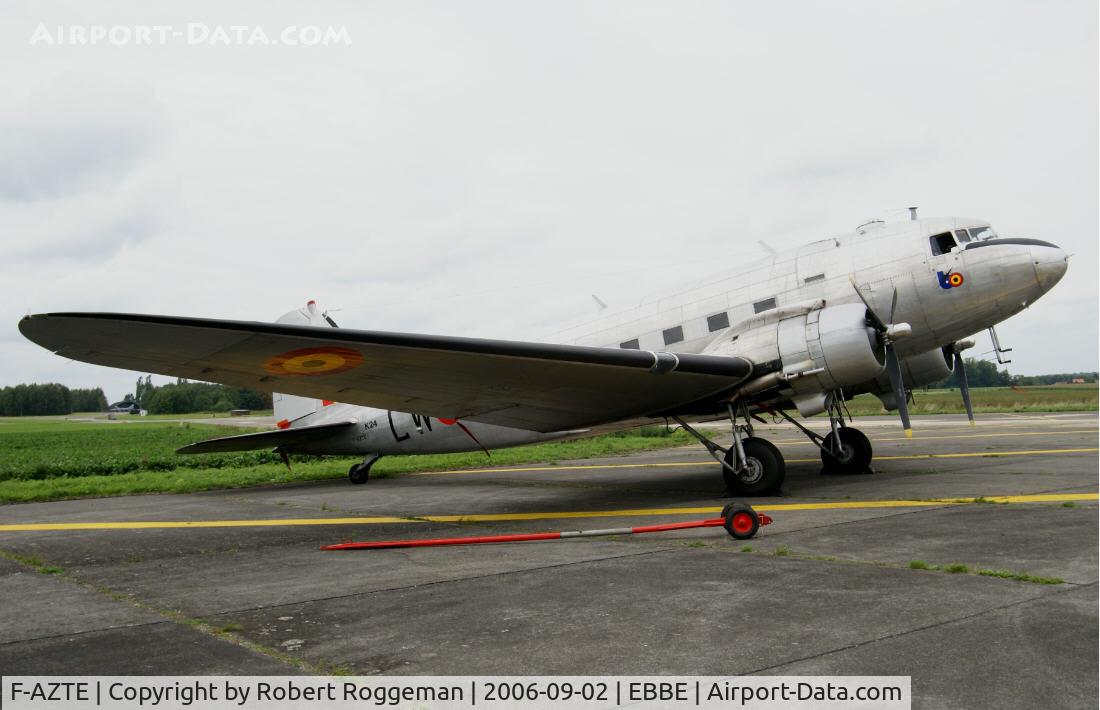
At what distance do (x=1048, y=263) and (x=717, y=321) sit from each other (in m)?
4.61

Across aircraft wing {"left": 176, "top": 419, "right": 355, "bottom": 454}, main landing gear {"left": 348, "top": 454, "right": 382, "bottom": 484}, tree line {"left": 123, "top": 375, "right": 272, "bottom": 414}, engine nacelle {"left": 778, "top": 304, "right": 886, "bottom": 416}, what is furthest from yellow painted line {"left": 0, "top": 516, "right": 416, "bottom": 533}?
tree line {"left": 123, "top": 375, "right": 272, "bottom": 414}

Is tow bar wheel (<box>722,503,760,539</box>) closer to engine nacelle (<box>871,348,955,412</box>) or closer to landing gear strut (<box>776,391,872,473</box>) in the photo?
landing gear strut (<box>776,391,872,473</box>)

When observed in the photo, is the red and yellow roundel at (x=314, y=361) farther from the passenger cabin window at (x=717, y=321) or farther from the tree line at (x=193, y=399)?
the tree line at (x=193, y=399)

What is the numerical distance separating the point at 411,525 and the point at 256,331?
356 centimetres

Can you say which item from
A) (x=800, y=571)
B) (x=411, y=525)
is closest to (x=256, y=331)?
(x=411, y=525)

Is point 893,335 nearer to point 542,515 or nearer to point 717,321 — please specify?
point 717,321

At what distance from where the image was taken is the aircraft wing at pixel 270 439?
53.5 ft

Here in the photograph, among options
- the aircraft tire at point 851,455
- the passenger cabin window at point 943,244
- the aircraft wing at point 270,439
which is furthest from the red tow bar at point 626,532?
the aircraft wing at point 270,439

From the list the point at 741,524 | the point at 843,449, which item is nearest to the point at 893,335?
the point at 843,449

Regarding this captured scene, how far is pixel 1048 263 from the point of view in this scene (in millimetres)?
11047

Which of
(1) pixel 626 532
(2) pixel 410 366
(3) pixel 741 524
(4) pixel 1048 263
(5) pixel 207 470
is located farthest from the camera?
(5) pixel 207 470

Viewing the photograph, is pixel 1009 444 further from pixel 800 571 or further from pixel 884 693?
pixel 884 693

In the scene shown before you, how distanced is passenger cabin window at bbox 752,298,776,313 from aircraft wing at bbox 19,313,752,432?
1.56 metres

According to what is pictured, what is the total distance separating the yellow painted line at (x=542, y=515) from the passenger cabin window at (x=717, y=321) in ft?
10.7
